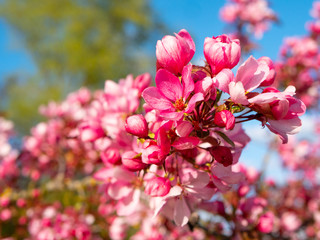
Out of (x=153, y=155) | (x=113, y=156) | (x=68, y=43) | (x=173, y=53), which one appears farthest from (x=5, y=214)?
(x=68, y=43)

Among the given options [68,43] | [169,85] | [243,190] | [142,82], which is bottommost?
[243,190]

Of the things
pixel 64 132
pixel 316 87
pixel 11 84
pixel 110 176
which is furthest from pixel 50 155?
pixel 11 84

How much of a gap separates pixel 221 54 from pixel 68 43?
1194 cm

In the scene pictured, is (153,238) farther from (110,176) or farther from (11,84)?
(11,84)

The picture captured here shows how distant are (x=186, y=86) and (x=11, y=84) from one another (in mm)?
12899

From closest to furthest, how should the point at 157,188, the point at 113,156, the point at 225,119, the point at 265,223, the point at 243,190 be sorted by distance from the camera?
the point at 225,119
the point at 157,188
the point at 113,156
the point at 265,223
the point at 243,190

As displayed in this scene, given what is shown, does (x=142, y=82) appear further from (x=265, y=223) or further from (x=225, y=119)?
(x=265, y=223)

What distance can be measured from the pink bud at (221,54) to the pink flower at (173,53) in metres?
0.05

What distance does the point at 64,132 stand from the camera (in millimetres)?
2119

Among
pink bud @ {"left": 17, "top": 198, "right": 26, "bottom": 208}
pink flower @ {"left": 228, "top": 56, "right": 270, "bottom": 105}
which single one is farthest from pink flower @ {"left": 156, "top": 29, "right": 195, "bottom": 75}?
pink bud @ {"left": 17, "top": 198, "right": 26, "bottom": 208}

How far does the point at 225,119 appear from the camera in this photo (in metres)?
0.58

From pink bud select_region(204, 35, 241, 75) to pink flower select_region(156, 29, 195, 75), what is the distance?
0.05 metres

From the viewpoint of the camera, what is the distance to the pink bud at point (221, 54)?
629 millimetres

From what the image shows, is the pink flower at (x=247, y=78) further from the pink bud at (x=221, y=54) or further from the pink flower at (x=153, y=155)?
the pink flower at (x=153, y=155)
